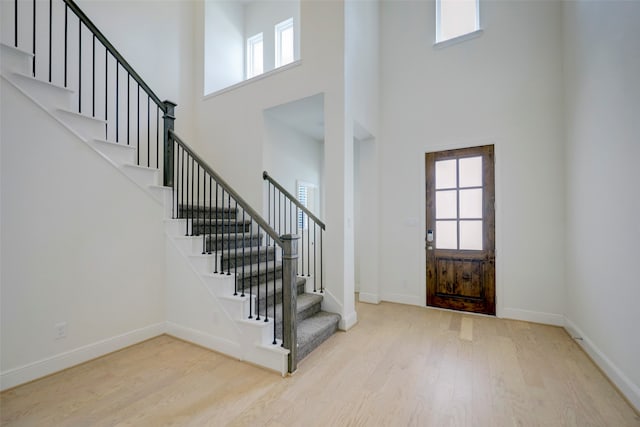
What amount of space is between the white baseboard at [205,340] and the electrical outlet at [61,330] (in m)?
0.88

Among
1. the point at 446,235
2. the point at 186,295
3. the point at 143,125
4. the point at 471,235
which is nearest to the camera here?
the point at 186,295

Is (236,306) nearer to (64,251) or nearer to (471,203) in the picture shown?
(64,251)

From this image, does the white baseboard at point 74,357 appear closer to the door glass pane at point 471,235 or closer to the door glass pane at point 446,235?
the door glass pane at point 446,235

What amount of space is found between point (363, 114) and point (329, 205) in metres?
1.44

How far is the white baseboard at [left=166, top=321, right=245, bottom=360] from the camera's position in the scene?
2.48 m

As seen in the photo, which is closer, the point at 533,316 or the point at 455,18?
the point at 533,316

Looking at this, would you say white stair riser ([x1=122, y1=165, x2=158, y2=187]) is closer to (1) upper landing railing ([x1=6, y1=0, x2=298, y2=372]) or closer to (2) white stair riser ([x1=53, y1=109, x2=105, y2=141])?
(1) upper landing railing ([x1=6, y1=0, x2=298, y2=372])

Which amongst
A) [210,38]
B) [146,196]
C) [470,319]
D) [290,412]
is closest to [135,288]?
[146,196]

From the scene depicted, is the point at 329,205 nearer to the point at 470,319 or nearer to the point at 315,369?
the point at 315,369

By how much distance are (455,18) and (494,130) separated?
182 centimetres

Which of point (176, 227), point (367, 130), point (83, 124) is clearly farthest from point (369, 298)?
point (83, 124)

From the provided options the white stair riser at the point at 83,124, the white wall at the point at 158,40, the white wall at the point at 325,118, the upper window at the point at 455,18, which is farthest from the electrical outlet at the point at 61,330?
the upper window at the point at 455,18

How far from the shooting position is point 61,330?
231 centimetres

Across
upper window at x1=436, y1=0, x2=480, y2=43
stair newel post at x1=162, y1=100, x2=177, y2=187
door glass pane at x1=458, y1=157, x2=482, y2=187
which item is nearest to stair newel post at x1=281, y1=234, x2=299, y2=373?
stair newel post at x1=162, y1=100, x2=177, y2=187
